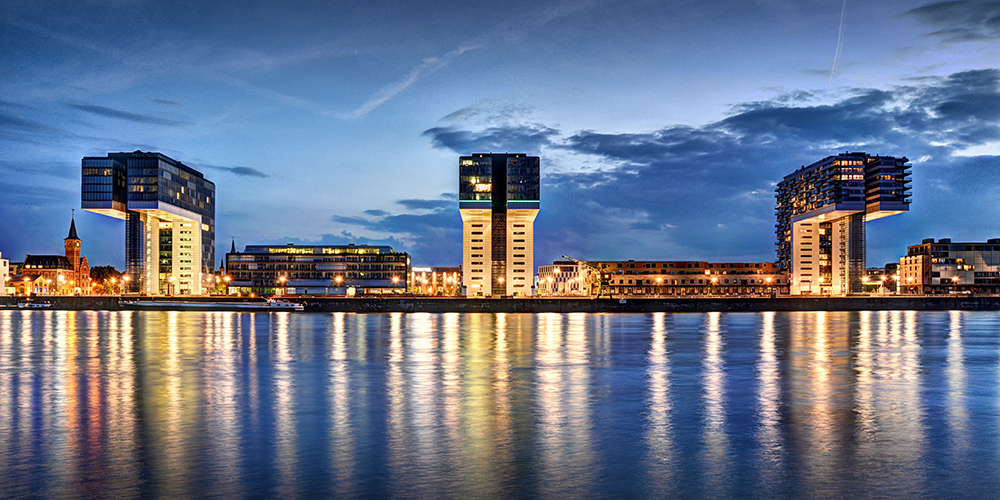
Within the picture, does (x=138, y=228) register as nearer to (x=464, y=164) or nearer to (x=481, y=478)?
(x=464, y=164)

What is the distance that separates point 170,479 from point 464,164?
17989 centimetres

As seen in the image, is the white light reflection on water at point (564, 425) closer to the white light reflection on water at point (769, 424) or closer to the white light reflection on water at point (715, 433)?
the white light reflection on water at point (715, 433)

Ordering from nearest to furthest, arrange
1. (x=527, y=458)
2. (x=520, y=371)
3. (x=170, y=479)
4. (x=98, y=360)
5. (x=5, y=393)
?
(x=170, y=479) < (x=527, y=458) < (x=5, y=393) < (x=520, y=371) < (x=98, y=360)

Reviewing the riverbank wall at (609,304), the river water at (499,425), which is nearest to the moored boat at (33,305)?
the riverbank wall at (609,304)

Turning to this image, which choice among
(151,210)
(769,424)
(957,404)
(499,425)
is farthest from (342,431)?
(151,210)

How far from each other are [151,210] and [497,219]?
85700 mm

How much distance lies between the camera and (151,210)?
177125mm

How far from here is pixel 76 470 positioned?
15812 mm

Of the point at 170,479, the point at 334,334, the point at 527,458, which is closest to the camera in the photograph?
the point at 170,479

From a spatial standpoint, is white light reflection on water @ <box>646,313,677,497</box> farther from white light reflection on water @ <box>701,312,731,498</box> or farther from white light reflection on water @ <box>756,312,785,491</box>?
white light reflection on water @ <box>756,312,785,491</box>

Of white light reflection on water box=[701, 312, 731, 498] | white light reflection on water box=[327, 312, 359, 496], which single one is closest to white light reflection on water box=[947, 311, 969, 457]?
white light reflection on water box=[701, 312, 731, 498]

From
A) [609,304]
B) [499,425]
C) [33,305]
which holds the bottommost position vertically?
[609,304]

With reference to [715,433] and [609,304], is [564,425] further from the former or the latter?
[609,304]

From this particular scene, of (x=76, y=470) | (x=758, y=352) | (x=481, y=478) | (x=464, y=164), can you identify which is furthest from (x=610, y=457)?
(x=464, y=164)
